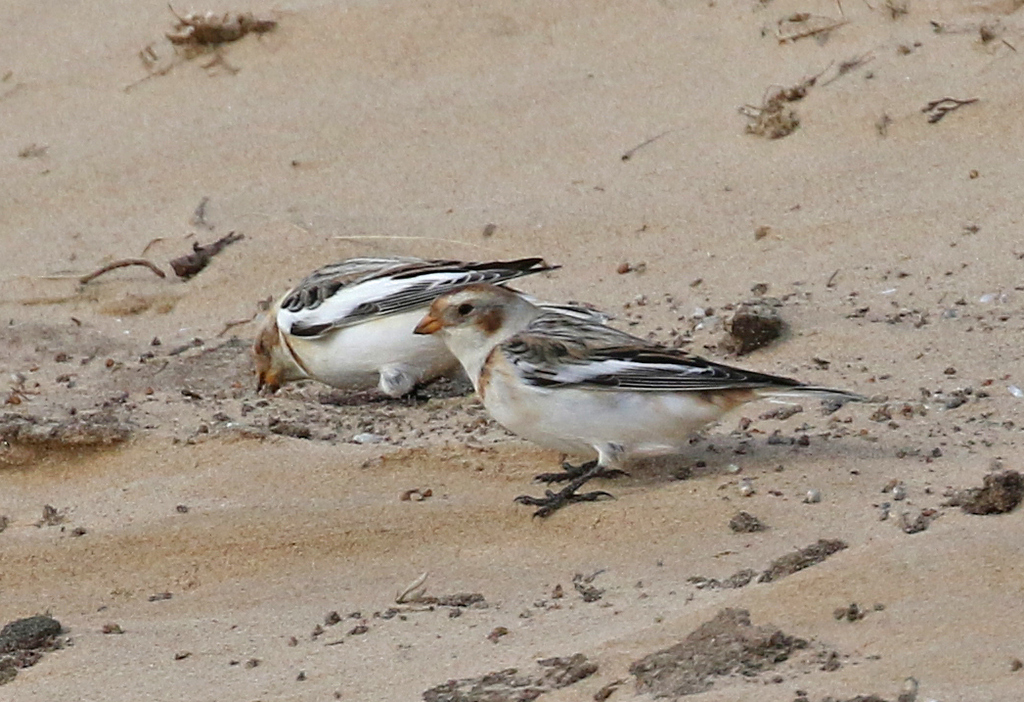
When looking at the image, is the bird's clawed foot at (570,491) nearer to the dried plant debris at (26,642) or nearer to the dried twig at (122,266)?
the dried plant debris at (26,642)

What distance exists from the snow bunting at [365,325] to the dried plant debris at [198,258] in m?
0.97

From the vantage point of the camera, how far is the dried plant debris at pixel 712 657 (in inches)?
160

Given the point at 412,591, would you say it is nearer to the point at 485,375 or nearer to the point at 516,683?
the point at 516,683

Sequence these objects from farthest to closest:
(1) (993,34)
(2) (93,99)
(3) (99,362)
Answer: (2) (93,99)
(1) (993,34)
(3) (99,362)

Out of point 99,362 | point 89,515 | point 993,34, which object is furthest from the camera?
point 993,34

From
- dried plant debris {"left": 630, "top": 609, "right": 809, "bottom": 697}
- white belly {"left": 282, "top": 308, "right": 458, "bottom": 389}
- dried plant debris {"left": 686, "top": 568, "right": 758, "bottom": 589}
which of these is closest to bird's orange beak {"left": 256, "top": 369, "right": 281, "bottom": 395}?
white belly {"left": 282, "top": 308, "right": 458, "bottom": 389}

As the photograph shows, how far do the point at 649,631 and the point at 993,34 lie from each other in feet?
15.6

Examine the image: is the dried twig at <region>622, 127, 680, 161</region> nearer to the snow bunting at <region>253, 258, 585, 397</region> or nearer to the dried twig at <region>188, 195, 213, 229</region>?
the snow bunting at <region>253, 258, 585, 397</region>

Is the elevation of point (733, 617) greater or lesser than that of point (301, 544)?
greater

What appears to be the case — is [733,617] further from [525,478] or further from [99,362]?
[99,362]

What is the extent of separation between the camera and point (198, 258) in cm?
830

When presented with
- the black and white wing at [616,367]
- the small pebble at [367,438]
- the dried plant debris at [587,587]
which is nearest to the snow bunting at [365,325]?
the small pebble at [367,438]

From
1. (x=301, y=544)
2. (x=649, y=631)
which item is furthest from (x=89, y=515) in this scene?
(x=649, y=631)

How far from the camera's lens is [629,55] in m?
9.12
